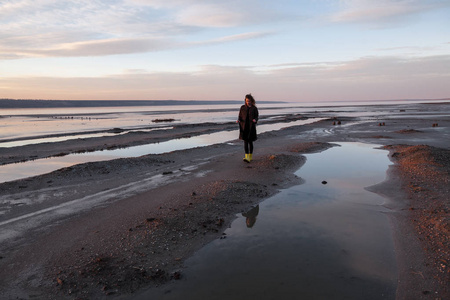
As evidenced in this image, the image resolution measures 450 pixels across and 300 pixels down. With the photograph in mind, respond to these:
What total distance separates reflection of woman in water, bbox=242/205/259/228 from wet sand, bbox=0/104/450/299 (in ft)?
0.95

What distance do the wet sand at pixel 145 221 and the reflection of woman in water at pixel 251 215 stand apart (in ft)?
0.95

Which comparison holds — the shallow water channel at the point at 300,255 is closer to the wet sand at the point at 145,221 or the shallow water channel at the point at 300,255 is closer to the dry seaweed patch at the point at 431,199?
the wet sand at the point at 145,221

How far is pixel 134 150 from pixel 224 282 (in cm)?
1721

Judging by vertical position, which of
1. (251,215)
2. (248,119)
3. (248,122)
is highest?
(248,119)

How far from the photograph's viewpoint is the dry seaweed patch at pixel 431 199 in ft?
17.4

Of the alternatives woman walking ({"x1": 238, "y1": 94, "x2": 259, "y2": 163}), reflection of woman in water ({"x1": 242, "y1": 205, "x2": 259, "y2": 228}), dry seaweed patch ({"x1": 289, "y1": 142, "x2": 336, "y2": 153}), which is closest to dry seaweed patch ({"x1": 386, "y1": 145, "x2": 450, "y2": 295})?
reflection of woman in water ({"x1": 242, "y1": 205, "x2": 259, "y2": 228})

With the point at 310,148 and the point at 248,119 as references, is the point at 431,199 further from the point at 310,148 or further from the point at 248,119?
the point at 310,148

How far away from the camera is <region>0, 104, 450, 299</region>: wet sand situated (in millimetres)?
4703

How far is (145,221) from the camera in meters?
6.79

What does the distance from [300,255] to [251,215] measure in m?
2.25

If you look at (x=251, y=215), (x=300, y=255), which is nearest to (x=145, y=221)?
(x=251, y=215)

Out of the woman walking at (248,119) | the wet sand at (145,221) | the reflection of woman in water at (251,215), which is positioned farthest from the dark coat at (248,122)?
the reflection of woman in water at (251,215)

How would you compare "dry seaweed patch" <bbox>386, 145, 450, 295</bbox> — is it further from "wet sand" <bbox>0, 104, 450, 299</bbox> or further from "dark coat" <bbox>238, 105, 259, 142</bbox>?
"dark coat" <bbox>238, 105, 259, 142</bbox>

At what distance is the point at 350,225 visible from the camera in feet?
22.0
